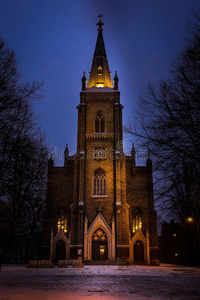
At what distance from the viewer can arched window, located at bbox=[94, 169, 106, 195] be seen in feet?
143

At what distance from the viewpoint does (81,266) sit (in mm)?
31062

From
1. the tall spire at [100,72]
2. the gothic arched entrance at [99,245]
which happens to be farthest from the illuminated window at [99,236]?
the tall spire at [100,72]

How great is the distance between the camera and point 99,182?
144ft

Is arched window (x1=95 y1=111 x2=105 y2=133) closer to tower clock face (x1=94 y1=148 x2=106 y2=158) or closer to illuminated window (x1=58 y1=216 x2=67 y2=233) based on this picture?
tower clock face (x1=94 y1=148 x2=106 y2=158)

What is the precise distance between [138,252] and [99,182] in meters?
10.4

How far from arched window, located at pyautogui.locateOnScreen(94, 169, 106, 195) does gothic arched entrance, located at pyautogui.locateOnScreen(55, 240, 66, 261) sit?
7810 mm

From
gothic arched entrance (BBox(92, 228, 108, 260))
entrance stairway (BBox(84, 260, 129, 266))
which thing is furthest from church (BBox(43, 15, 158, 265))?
entrance stairway (BBox(84, 260, 129, 266))

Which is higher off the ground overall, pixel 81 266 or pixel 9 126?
pixel 9 126

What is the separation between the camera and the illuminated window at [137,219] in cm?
4364

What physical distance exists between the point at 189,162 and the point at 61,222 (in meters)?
34.4

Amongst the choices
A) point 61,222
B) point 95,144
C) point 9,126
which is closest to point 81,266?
point 61,222

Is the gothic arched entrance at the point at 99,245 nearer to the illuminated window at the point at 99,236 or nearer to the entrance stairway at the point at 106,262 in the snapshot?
the illuminated window at the point at 99,236

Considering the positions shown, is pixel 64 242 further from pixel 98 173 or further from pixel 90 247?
pixel 98 173

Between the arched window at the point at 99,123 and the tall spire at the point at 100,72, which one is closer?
the arched window at the point at 99,123
